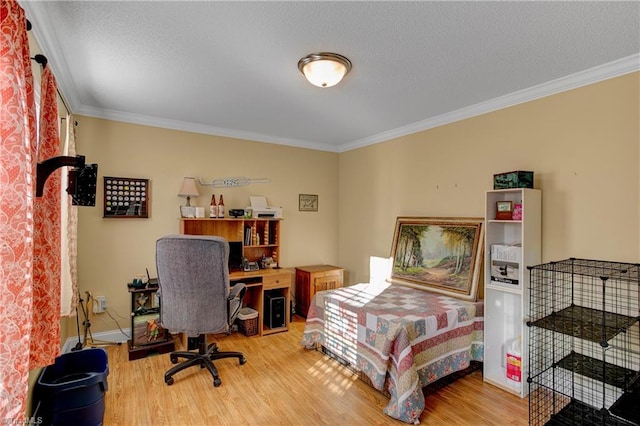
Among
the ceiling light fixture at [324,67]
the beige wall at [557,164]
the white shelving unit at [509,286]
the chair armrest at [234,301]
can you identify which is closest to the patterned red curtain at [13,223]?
the ceiling light fixture at [324,67]

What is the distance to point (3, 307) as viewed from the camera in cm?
116

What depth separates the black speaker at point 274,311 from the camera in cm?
391

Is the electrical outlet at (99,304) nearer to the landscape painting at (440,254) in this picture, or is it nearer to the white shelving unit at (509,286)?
the landscape painting at (440,254)

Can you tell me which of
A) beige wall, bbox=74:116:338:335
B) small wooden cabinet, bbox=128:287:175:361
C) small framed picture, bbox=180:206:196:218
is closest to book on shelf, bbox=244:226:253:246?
beige wall, bbox=74:116:338:335

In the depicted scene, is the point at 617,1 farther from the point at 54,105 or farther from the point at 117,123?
the point at 117,123

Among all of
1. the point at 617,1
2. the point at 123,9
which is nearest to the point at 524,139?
the point at 617,1

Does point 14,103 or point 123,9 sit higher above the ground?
point 123,9

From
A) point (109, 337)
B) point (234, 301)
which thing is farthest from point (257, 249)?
point (109, 337)

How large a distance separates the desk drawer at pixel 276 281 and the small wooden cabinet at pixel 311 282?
37cm

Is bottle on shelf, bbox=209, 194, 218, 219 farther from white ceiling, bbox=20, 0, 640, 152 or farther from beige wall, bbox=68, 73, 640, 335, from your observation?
white ceiling, bbox=20, 0, 640, 152

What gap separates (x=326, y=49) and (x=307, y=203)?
285cm

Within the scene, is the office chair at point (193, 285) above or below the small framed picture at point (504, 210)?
below

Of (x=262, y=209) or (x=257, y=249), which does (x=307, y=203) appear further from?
(x=257, y=249)

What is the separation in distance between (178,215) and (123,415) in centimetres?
214
